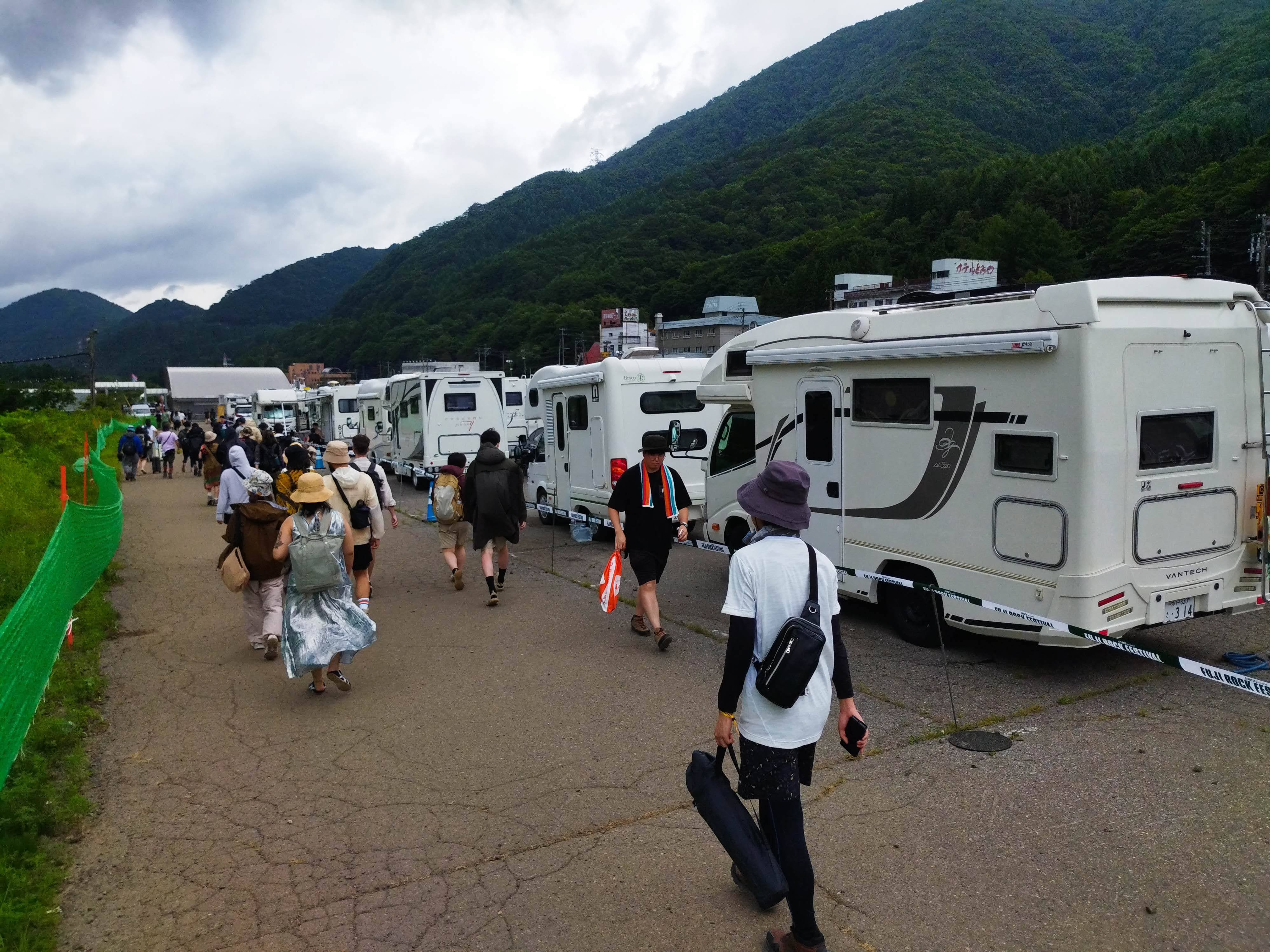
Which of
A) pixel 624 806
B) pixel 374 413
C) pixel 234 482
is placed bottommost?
pixel 624 806

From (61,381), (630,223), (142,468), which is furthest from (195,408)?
(630,223)

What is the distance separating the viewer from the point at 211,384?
8269cm

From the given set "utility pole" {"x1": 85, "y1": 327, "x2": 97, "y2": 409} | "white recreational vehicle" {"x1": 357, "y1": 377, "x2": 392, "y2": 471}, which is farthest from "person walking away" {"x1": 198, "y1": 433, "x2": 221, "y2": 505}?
"utility pole" {"x1": 85, "y1": 327, "x2": 97, "y2": 409}

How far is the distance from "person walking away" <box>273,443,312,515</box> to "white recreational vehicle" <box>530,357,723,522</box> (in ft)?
13.7

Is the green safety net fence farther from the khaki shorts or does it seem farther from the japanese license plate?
the japanese license plate

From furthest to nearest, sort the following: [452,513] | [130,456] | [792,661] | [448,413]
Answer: [130,456], [448,413], [452,513], [792,661]

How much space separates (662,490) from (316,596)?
2.89 meters

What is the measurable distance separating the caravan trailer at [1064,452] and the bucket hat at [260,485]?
4.92 metres

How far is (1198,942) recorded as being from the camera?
11.5ft

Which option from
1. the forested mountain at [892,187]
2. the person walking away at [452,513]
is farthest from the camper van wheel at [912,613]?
the forested mountain at [892,187]

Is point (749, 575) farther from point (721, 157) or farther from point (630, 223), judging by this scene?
point (721, 157)

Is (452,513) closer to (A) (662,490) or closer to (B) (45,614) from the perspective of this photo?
(A) (662,490)

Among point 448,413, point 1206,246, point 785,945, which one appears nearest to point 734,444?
point 785,945

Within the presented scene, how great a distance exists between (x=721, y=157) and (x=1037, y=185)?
2516 inches
